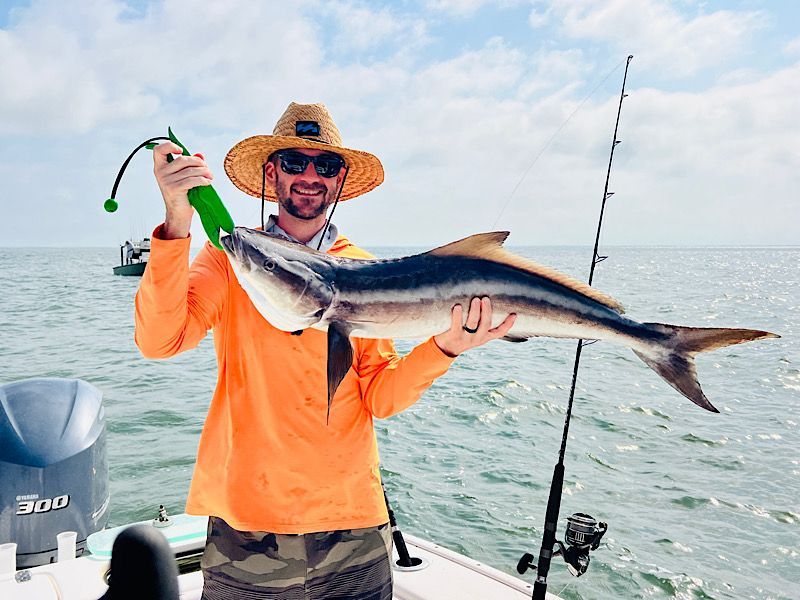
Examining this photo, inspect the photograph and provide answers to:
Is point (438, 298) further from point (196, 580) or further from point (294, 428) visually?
point (196, 580)

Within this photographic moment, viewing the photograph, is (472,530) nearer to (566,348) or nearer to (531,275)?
(531,275)

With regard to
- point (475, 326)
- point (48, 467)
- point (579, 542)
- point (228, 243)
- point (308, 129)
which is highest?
point (308, 129)

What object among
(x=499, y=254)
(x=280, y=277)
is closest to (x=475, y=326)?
(x=499, y=254)

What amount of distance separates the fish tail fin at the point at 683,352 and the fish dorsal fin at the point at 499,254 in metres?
Result: 0.21

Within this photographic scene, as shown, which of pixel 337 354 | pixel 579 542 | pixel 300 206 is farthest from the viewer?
pixel 579 542

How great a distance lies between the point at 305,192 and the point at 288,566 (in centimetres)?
157

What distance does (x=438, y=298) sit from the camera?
2359mm

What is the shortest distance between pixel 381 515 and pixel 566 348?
1865 centimetres

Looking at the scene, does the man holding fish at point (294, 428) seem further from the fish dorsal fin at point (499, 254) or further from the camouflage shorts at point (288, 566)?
the fish dorsal fin at point (499, 254)

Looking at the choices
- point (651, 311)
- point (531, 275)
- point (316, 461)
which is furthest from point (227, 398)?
point (651, 311)

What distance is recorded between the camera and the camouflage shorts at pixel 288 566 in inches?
99.5

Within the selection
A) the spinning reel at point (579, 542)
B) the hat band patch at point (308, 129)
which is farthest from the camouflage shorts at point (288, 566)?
the hat band patch at point (308, 129)

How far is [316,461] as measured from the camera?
2.62 metres

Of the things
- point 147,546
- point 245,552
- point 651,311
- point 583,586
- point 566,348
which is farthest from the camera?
point 651,311
